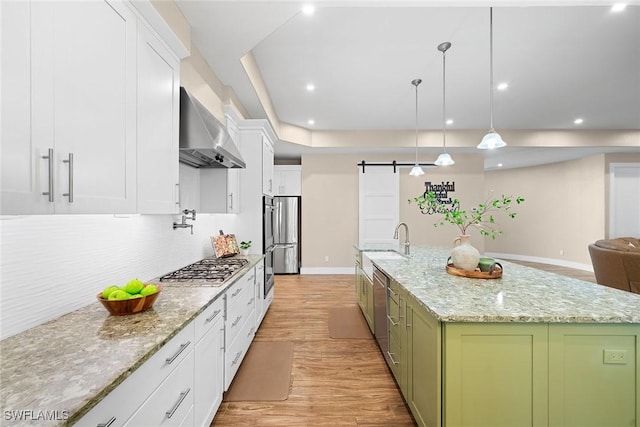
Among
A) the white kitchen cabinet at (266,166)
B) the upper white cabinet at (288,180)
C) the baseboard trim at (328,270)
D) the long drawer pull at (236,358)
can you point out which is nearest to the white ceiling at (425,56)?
the white kitchen cabinet at (266,166)

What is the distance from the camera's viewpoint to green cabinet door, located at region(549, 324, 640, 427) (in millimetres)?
1347

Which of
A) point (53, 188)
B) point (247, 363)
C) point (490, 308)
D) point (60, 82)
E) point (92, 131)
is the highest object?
point (60, 82)

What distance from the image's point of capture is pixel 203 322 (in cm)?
158

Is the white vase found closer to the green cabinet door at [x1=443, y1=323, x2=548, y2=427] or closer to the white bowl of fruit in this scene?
the green cabinet door at [x1=443, y1=323, x2=548, y2=427]

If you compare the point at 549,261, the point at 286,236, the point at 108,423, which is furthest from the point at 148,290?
the point at 549,261

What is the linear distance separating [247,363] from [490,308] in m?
2.17

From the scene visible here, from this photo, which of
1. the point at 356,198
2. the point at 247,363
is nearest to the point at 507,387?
the point at 247,363

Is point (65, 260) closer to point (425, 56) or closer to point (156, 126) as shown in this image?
point (156, 126)

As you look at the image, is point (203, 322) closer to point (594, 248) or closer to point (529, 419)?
point (529, 419)

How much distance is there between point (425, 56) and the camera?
3125 millimetres

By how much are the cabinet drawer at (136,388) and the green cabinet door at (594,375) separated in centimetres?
181

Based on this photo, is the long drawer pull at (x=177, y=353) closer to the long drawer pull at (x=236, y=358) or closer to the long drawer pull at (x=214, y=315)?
the long drawer pull at (x=214, y=315)

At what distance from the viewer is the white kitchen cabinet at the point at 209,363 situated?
1.52m

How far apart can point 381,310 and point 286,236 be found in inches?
154
